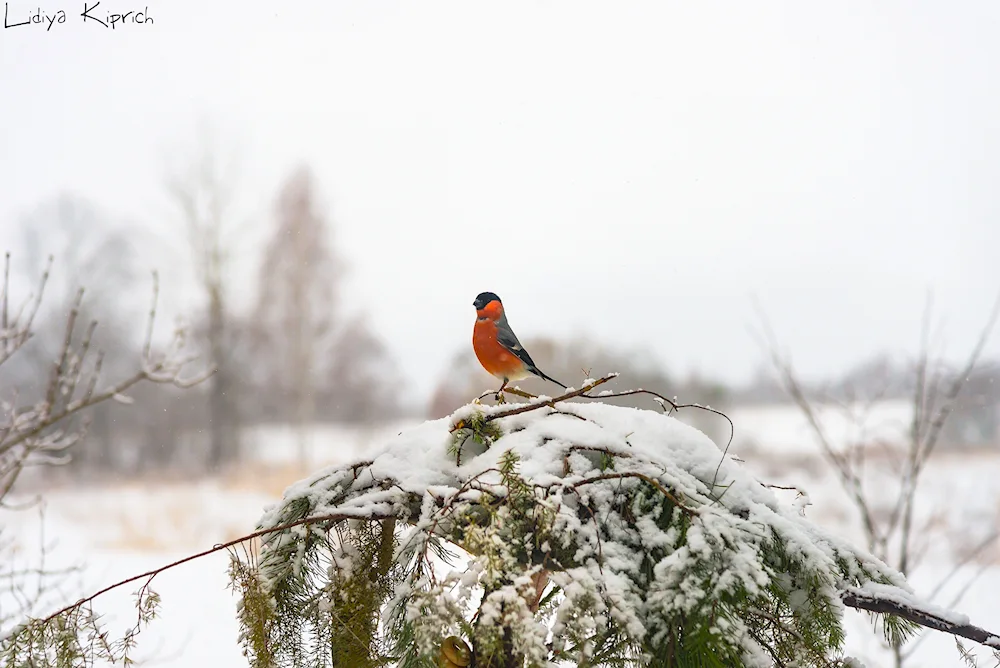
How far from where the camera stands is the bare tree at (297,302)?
382cm

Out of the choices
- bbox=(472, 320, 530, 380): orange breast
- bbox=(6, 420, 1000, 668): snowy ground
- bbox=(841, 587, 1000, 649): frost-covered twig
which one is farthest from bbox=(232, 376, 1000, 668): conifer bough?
bbox=(6, 420, 1000, 668): snowy ground

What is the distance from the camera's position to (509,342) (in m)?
0.97

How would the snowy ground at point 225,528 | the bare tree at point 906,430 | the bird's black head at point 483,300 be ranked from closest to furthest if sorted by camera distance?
the bird's black head at point 483,300 < the bare tree at point 906,430 < the snowy ground at point 225,528

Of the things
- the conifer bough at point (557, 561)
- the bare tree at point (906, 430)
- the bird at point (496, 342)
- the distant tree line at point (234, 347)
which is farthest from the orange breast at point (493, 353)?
the distant tree line at point (234, 347)

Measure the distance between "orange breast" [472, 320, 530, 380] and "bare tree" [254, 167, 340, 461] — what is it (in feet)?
9.62

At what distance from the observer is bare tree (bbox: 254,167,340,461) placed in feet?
12.5

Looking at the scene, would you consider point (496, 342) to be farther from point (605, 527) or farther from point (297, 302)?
point (297, 302)

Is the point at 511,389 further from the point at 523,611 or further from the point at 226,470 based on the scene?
the point at 226,470

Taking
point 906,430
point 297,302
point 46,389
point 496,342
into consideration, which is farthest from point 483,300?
point 297,302

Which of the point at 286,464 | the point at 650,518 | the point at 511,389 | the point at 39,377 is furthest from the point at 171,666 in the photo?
the point at 650,518

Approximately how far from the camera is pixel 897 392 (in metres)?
2.24

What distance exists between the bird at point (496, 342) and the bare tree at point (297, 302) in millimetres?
2933

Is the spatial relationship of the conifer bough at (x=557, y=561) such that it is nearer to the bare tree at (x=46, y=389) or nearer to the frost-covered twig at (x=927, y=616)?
the frost-covered twig at (x=927, y=616)

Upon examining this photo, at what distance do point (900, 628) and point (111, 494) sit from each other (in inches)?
142
